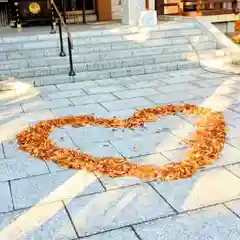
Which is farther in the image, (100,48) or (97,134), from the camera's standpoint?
(100,48)

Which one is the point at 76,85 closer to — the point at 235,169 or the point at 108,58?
the point at 108,58

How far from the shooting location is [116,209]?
3.11 meters

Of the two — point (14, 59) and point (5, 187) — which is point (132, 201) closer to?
point (5, 187)

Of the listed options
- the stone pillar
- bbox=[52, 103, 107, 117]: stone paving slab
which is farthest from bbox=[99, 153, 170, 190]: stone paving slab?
the stone pillar

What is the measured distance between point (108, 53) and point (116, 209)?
6009 mm

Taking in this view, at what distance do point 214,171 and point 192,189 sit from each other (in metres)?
0.44

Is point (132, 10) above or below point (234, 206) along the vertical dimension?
above

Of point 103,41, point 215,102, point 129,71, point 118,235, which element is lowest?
point 118,235

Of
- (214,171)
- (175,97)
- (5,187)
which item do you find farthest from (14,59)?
(214,171)

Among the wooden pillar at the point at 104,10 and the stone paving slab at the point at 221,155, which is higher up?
the wooden pillar at the point at 104,10

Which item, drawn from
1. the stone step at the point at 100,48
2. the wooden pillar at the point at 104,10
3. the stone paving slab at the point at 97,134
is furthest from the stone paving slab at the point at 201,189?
the wooden pillar at the point at 104,10

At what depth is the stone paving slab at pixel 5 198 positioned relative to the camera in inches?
125

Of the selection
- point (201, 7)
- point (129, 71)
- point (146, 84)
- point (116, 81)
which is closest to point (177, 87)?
point (146, 84)

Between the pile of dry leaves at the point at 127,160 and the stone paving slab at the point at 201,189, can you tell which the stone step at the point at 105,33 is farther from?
the stone paving slab at the point at 201,189
